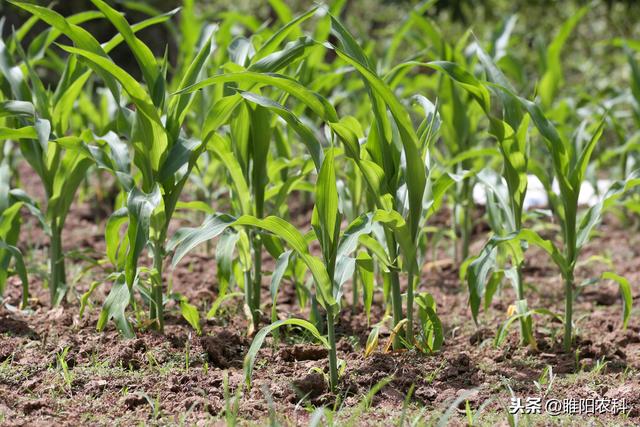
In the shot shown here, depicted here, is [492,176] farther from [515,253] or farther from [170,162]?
[170,162]

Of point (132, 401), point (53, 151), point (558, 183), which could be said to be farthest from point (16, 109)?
point (558, 183)

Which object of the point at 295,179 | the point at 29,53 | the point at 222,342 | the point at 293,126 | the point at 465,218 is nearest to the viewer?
the point at 293,126

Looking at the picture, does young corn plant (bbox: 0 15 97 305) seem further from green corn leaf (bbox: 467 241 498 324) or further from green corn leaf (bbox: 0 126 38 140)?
green corn leaf (bbox: 467 241 498 324)

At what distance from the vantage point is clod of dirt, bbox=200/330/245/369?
8.18 ft

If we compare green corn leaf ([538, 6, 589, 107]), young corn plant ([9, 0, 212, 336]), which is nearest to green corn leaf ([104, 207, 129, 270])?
young corn plant ([9, 0, 212, 336])

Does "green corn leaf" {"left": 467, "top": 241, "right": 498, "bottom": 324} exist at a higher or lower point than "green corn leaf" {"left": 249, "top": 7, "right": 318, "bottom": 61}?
lower

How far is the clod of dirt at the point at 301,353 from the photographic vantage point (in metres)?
2.51

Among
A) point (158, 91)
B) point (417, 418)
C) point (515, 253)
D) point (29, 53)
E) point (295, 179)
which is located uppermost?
point (29, 53)

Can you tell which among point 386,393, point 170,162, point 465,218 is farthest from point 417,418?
point 465,218

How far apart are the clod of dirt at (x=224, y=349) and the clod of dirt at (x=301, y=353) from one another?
0.14 m

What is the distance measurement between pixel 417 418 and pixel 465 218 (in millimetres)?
1789

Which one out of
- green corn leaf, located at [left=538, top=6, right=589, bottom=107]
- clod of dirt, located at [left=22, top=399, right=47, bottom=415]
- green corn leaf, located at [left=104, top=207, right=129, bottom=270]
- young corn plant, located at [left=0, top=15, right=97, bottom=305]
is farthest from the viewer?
green corn leaf, located at [left=538, top=6, right=589, bottom=107]

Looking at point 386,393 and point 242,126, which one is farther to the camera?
point 242,126

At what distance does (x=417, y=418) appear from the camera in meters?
2.03
